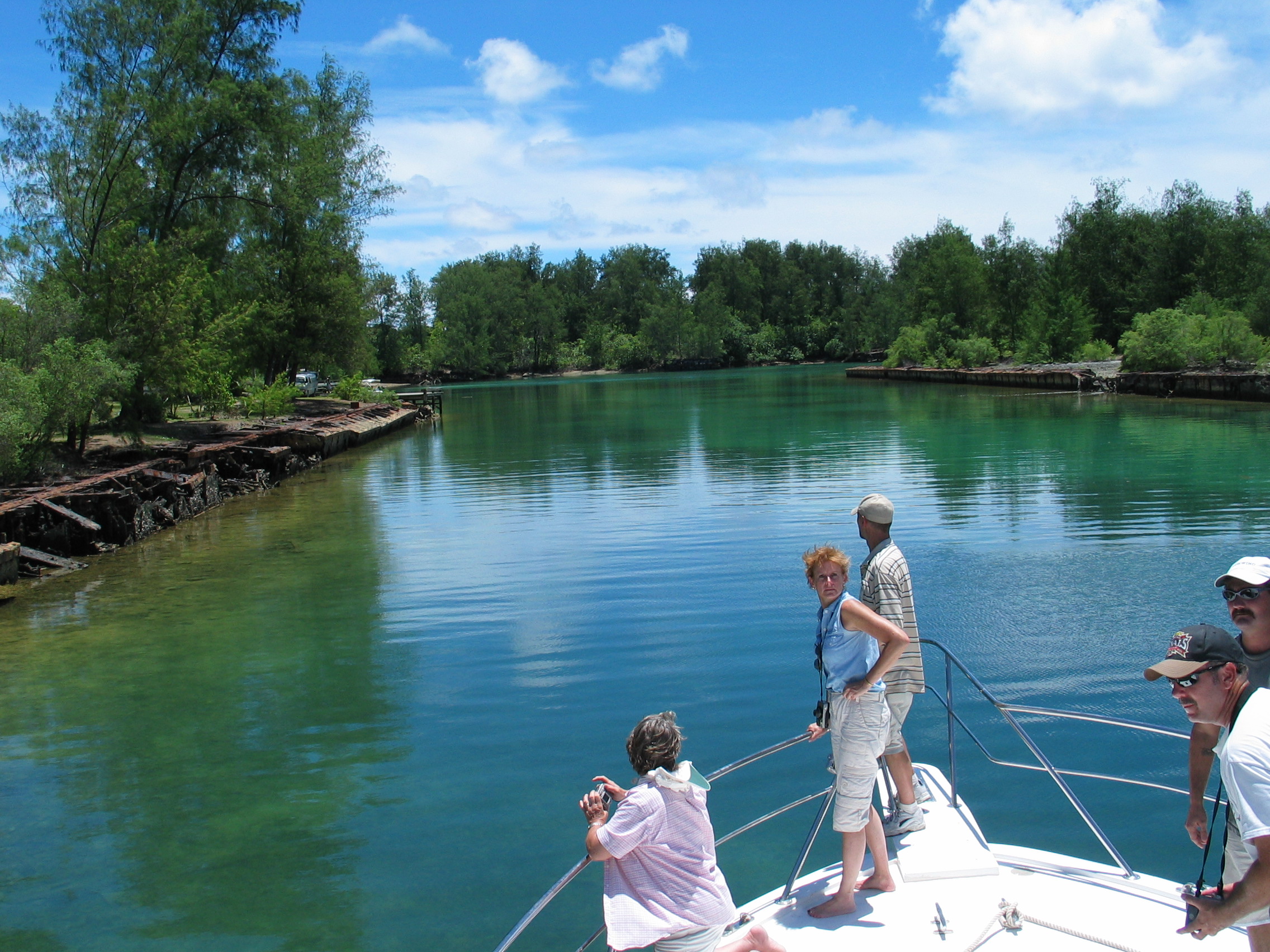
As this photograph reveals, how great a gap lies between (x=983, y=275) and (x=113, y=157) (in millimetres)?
79169

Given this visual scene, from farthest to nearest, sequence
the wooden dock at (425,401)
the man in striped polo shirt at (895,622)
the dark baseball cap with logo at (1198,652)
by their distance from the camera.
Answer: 1. the wooden dock at (425,401)
2. the man in striped polo shirt at (895,622)
3. the dark baseball cap with logo at (1198,652)

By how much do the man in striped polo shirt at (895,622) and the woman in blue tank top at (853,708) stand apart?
0.39 meters

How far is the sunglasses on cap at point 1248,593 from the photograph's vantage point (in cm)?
353

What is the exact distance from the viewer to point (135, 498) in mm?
21484

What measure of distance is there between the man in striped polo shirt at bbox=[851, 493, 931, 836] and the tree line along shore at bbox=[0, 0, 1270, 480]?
20.1m

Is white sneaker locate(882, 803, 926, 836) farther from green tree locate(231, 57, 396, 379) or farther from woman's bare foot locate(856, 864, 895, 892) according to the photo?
green tree locate(231, 57, 396, 379)

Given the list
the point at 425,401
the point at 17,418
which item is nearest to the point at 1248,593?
the point at 17,418

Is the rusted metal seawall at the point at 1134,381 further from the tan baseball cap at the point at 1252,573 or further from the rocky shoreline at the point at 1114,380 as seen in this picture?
the tan baseball cap at the point at 1252,573

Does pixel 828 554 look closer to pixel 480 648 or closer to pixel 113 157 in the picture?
pixel 480 648

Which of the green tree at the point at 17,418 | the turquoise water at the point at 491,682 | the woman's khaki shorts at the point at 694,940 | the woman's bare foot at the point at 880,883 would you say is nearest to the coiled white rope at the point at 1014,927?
the woman's bare foot at the point at 880,883

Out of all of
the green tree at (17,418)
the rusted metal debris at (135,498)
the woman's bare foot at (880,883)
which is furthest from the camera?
the green tree at (17,418)

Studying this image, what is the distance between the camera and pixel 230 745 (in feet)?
29.4

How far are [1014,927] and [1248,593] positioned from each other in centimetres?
179

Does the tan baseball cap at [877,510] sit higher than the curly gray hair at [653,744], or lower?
higher
